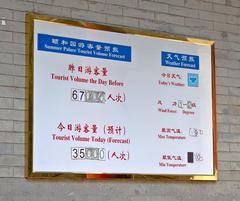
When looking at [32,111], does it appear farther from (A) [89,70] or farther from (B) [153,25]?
(B) [153,25]

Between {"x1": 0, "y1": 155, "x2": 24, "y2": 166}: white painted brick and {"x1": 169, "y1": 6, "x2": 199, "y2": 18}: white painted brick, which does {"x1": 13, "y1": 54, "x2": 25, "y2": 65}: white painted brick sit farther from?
{"x1": 169, "y1": 6, "x2": 199, "y2": 18}: white painted brick

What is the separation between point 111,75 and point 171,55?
0.52 metres

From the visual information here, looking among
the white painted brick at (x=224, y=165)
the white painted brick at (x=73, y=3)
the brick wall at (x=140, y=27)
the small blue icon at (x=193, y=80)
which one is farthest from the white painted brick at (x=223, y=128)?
the white painted brick at (x=73, y=3)

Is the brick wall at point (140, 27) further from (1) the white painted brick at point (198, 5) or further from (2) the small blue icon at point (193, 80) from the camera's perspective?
(2) the small blue icon at point (193, 80)

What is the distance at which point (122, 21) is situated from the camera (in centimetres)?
427

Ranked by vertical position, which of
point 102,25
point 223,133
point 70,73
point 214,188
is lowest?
point 214,188

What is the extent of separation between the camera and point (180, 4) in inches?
179

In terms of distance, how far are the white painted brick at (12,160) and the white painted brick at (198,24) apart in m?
1.66

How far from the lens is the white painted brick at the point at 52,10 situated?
397cm

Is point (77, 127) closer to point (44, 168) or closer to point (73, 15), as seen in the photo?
point (44, 168)

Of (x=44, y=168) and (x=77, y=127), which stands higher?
(x=77, y=127)

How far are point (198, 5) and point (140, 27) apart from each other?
23.0 inches

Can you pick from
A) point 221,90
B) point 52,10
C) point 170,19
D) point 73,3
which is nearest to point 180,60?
point 170,19

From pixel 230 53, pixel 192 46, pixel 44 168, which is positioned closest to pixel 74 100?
pixel 44 168
